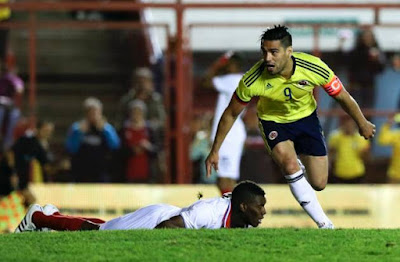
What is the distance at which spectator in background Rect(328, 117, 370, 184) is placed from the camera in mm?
18281

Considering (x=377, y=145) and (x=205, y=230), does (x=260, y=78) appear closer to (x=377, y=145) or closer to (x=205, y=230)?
(x=205, y=230)

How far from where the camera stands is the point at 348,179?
723 inches

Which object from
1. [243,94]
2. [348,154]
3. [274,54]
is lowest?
[348,154]

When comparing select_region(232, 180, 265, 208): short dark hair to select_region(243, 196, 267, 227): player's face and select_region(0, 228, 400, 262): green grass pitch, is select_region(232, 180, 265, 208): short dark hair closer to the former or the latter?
select_region(243, 196, 267, 227): player's face

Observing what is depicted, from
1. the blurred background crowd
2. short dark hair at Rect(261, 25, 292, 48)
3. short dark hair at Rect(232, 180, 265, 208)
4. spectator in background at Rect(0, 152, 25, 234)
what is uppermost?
short dark hair at Rect(261, 25, 292, 48)

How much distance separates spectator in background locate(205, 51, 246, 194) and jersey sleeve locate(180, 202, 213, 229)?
5.52 m

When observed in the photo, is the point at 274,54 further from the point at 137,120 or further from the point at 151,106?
the point at 151,106

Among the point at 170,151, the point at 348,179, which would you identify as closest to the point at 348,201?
the point at 348,179

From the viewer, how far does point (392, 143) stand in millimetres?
18297

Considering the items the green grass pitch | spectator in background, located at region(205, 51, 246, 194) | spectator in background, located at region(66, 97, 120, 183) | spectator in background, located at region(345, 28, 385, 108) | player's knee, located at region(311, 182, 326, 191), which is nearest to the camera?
the green grass pitch

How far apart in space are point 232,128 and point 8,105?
345cm

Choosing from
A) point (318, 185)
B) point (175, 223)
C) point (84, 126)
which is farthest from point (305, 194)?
point (84, 126)

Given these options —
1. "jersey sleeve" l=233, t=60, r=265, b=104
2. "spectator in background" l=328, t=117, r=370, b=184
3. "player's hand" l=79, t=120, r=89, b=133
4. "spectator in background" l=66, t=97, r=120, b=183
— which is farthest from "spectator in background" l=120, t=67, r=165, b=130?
"jersey sleeve" l=233, t=60, r=265, b=104

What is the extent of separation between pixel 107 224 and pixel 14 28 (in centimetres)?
714
